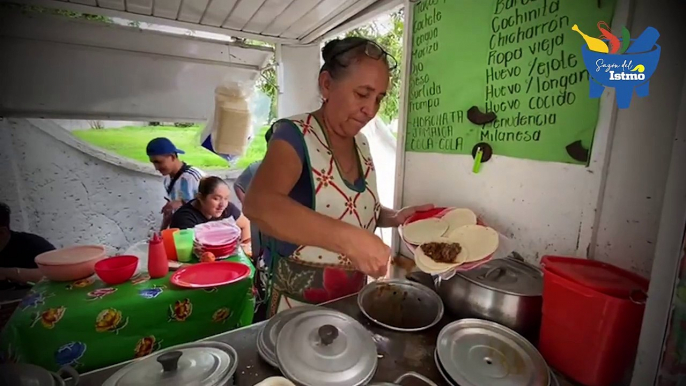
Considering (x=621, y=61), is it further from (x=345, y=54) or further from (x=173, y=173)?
(x=173, y=173)

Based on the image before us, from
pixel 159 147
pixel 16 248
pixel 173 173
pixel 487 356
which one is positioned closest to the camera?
pixel 487 356

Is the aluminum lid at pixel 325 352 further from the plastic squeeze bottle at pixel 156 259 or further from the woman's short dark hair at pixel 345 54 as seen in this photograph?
Result: the plastic squeeze bottle at pixel 156 259

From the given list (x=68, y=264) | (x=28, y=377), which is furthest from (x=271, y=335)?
(x=68, y=264)

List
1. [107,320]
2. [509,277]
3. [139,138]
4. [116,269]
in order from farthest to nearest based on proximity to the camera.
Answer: [139,138], [116,269], [107,320], [509,277]

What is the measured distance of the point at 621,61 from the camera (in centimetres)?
76

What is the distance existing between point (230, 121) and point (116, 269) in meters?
1.28

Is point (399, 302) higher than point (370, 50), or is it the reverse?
point (370, 50)

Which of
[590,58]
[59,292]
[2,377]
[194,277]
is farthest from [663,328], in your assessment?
[59,292]

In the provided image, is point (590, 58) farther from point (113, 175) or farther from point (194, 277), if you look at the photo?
point (113, 175)

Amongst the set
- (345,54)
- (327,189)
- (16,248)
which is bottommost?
(16,248)

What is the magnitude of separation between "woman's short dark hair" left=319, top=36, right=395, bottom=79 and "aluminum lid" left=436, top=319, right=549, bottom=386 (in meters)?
0.78

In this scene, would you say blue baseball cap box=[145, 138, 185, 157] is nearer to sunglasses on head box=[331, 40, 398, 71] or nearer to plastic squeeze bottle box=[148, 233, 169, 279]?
plastic squeeze bottle box=[148, 233, 169, 279]

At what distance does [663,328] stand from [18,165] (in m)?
3.79

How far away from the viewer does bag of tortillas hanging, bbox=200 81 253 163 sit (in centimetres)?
226
